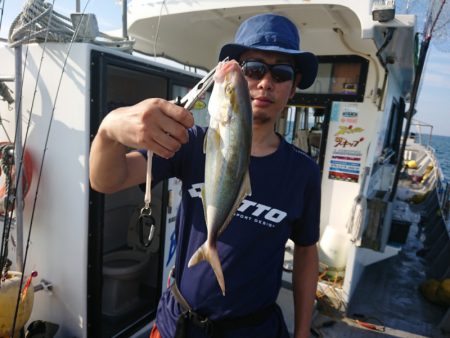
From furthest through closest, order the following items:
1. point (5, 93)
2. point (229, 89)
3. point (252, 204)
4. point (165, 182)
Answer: point (165, 182) → point (5, 93) → point (252, 204) → point (229, 89)

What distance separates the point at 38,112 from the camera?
9.79 ft

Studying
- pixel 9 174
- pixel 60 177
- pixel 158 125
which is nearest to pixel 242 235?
pixel 158 125

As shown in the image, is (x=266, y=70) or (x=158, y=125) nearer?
(x=158, y=125)

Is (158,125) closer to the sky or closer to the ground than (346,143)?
closer to the sky

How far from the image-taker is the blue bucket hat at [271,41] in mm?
1665

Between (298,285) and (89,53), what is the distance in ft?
8.15

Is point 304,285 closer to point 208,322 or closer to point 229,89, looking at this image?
point 208,322

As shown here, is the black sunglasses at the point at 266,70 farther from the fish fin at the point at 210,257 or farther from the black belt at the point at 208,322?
the black belt at the point at 208,322

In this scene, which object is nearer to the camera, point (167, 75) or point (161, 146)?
point (161, 146)

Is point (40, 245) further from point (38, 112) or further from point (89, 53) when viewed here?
point (89, 53)

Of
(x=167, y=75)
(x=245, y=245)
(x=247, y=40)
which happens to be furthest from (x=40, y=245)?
(x=247, y=40)

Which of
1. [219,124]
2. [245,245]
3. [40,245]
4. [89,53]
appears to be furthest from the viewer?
[40,245]

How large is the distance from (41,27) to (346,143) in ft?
15.8

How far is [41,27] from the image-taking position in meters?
2.79
